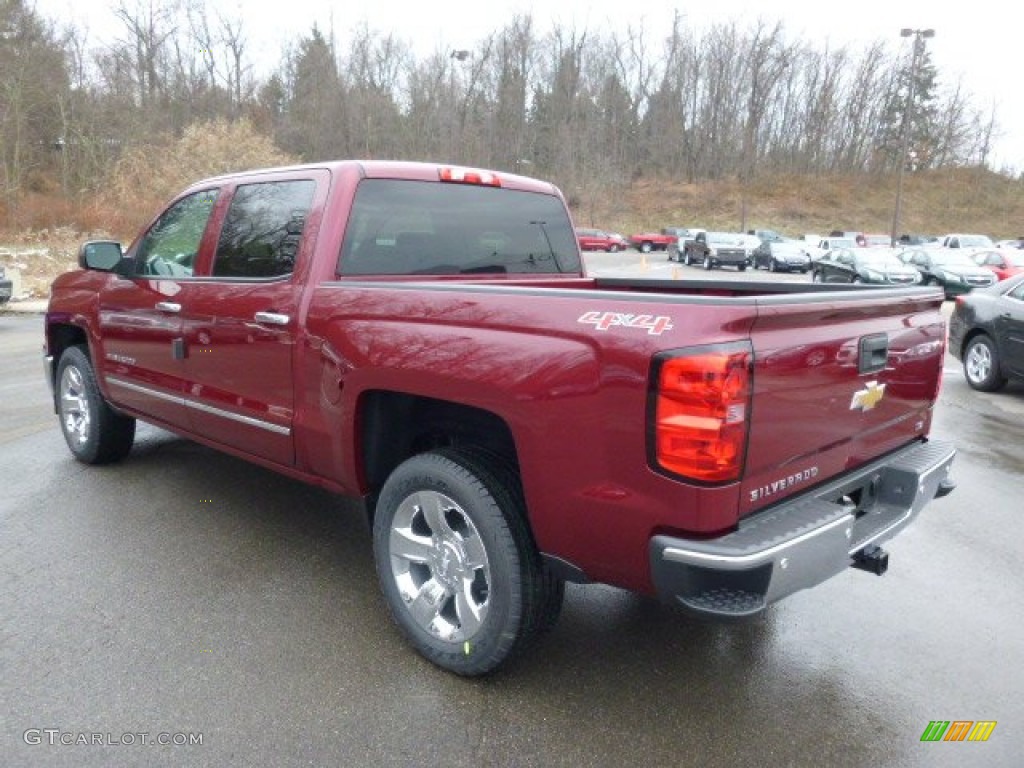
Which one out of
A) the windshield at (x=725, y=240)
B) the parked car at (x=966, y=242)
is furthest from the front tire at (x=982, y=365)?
the parked car at (x=966, y=242)

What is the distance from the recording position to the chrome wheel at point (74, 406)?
527 cm

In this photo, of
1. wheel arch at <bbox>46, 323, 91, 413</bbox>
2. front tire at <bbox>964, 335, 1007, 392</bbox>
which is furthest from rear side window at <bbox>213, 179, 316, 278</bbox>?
front tire at <bbox>964, 335, 1007, 392</bbox>

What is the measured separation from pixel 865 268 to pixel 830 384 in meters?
22.5

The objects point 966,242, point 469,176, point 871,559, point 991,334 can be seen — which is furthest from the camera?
point 966,242

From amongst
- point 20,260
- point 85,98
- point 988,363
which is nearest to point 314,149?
point 85,98

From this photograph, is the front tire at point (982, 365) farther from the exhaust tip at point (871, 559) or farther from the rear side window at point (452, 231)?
the exhaust tip at point (871, 559)

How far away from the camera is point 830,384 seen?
100 inches

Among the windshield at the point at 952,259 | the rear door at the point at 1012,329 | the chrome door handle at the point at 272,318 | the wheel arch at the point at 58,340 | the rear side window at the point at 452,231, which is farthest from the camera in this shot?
the windshield at the point at 952,259

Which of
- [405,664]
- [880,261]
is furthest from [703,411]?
[880,261]

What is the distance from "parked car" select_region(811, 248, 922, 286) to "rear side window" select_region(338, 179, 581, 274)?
1944cm

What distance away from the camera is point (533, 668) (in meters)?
2.96

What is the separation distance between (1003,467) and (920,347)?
357 centimetres
